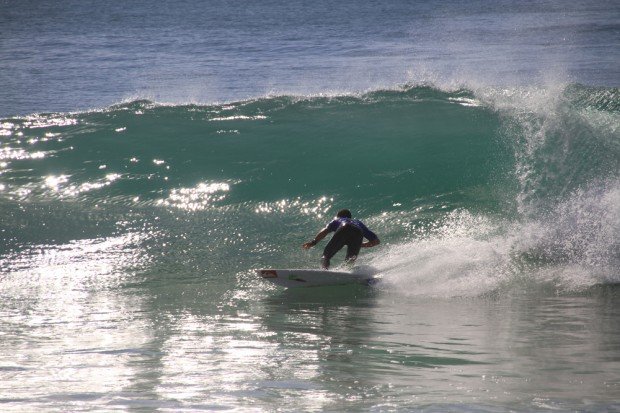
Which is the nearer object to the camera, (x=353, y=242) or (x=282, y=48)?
(x=353, y=242)

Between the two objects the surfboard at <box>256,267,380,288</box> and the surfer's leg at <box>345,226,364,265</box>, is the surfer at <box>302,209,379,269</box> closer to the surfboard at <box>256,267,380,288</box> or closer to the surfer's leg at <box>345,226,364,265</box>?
the surfer's leg at <box>345,226,364,265</box>

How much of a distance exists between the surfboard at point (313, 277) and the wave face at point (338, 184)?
34 centimetres

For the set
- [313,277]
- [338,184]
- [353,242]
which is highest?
[338,184]

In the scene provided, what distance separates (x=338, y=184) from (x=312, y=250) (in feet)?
10.3

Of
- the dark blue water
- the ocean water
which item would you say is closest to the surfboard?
the ocean water

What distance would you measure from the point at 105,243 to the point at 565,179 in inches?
274

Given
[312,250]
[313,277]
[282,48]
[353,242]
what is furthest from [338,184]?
[282,48]

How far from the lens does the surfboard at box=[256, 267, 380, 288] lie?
982 cm

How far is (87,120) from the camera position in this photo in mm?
18125

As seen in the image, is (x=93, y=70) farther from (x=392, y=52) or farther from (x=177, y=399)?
(x=177, y=399)

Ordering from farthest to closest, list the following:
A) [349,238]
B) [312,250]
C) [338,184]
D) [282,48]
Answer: [282,48] < [338,184] < [312,250] < [349,238]

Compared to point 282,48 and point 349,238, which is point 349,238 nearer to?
point 349,238

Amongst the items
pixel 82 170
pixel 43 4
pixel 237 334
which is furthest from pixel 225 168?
pixel 43 4

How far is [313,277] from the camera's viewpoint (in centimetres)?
986
